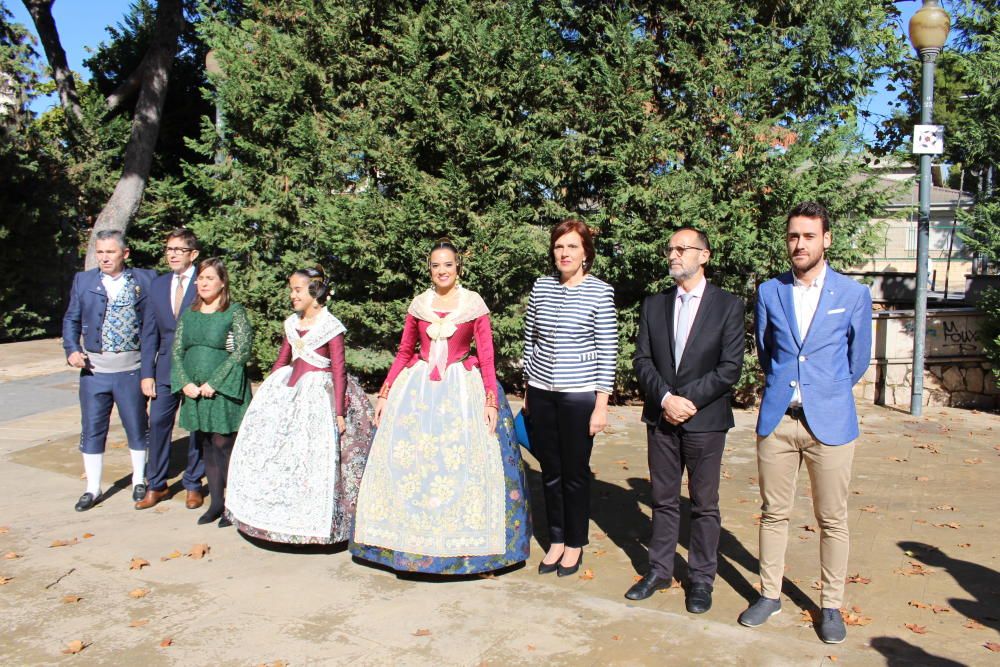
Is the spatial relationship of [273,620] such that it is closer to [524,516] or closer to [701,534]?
[524,516]

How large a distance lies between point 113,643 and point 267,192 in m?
7.57

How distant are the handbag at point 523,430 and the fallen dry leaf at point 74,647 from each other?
2473mm

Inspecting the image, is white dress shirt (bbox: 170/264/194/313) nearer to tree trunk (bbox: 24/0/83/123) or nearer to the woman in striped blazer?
the woman in striped blazer

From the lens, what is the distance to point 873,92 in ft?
31.5

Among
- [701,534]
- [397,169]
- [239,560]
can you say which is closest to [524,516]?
[701,534]

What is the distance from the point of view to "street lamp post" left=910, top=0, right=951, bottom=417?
926cm

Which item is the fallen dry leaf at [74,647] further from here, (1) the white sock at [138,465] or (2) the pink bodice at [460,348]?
→ (1) the white sock at [138,465]

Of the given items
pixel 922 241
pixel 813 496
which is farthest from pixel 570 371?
pixel 922 241

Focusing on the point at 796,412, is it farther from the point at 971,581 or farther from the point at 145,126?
the point at 145,126

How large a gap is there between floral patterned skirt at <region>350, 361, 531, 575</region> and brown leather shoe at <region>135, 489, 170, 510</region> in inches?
87.9

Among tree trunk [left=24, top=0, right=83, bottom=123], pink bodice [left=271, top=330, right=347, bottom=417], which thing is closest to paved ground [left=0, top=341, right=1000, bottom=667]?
pink bodice [left=271, top=330, right=347, bottom=417]

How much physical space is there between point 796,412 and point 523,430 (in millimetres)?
1598

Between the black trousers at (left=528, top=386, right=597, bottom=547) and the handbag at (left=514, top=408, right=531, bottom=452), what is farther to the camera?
the handbag at (left=514, top=408, right=531, bottom=452)

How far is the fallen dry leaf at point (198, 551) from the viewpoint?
5.16m
